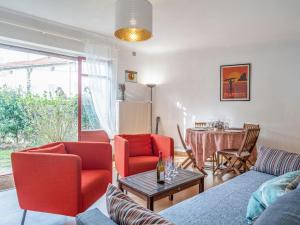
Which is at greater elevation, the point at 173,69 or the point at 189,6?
the point at 189,6

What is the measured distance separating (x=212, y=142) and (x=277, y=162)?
1531 millimetres

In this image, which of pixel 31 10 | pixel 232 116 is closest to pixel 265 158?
pixel 232 116

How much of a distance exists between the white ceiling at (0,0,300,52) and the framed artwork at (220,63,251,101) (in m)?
0.61

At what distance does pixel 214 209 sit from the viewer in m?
1.62

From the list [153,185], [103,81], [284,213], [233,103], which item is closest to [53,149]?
[153,185]

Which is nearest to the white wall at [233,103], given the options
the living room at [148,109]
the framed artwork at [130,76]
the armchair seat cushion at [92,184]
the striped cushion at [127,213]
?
the living room at [148,109]

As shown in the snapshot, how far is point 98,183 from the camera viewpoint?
8.23 feet

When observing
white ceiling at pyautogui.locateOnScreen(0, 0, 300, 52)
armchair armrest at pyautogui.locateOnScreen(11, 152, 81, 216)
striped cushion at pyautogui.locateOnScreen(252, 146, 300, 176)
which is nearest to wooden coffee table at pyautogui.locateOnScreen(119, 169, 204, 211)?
armchair armrest at pyautogui.locateOnScreen(11, 152, 81, 216)

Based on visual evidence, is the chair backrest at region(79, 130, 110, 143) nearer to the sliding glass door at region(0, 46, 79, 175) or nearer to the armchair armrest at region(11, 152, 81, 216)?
the sliding glass door at region(0, 46, 79, 175)

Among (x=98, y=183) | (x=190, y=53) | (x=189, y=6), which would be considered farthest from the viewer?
(x=190, y=53)

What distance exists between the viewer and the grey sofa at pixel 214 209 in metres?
1.44

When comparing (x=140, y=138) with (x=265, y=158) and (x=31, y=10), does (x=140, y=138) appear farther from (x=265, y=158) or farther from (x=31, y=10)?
(x=31, y=10)

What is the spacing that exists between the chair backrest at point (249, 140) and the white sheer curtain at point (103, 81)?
2.58m

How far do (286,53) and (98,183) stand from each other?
4.41 meters
